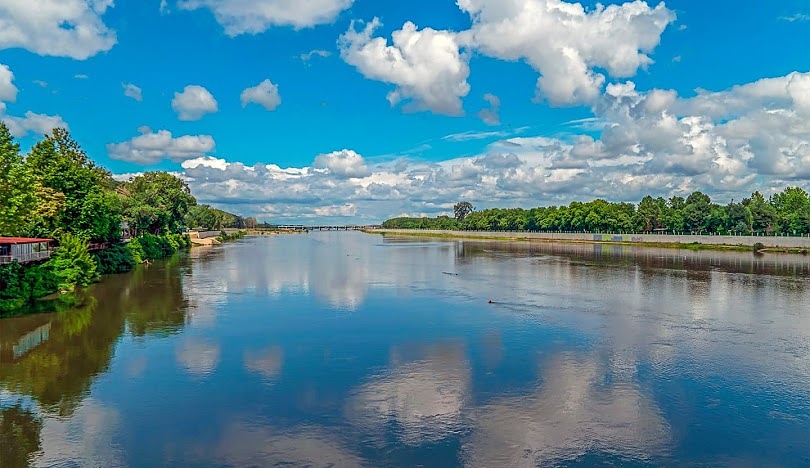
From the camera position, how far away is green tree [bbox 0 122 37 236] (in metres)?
29.9

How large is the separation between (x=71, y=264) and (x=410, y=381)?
32.4 meters

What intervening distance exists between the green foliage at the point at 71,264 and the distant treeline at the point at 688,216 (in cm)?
11231

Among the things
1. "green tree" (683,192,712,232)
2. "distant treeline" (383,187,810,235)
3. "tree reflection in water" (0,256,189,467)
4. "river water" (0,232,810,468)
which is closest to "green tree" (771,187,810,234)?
"distant treeline" (383,187,810,235)

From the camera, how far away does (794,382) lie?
18.7 meters

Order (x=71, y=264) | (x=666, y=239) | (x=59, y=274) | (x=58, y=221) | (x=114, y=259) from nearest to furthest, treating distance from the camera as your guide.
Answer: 1. (x=59, y=274)
2. (x=71, y=264)
3. (x=58, y=221)
4. (x=114, y=259)
5. (x=666, y=239)

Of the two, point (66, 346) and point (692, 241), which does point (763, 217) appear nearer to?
point (692, 241)

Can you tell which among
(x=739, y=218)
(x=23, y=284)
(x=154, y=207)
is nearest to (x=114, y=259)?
(x=23, y=284)

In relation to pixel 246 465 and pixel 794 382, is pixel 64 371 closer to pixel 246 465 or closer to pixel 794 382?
pixel 246 465

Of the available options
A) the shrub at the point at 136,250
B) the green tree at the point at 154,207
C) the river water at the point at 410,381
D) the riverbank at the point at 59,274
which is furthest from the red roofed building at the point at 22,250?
the green tree at the point at 154,207

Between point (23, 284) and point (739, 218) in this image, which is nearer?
point (23, 284)

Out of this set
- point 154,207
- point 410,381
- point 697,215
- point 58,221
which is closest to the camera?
point 410,381

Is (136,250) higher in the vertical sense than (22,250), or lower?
lower

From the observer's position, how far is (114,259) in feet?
175

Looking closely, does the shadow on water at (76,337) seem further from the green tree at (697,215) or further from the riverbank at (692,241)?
the green tree at (697,215)
